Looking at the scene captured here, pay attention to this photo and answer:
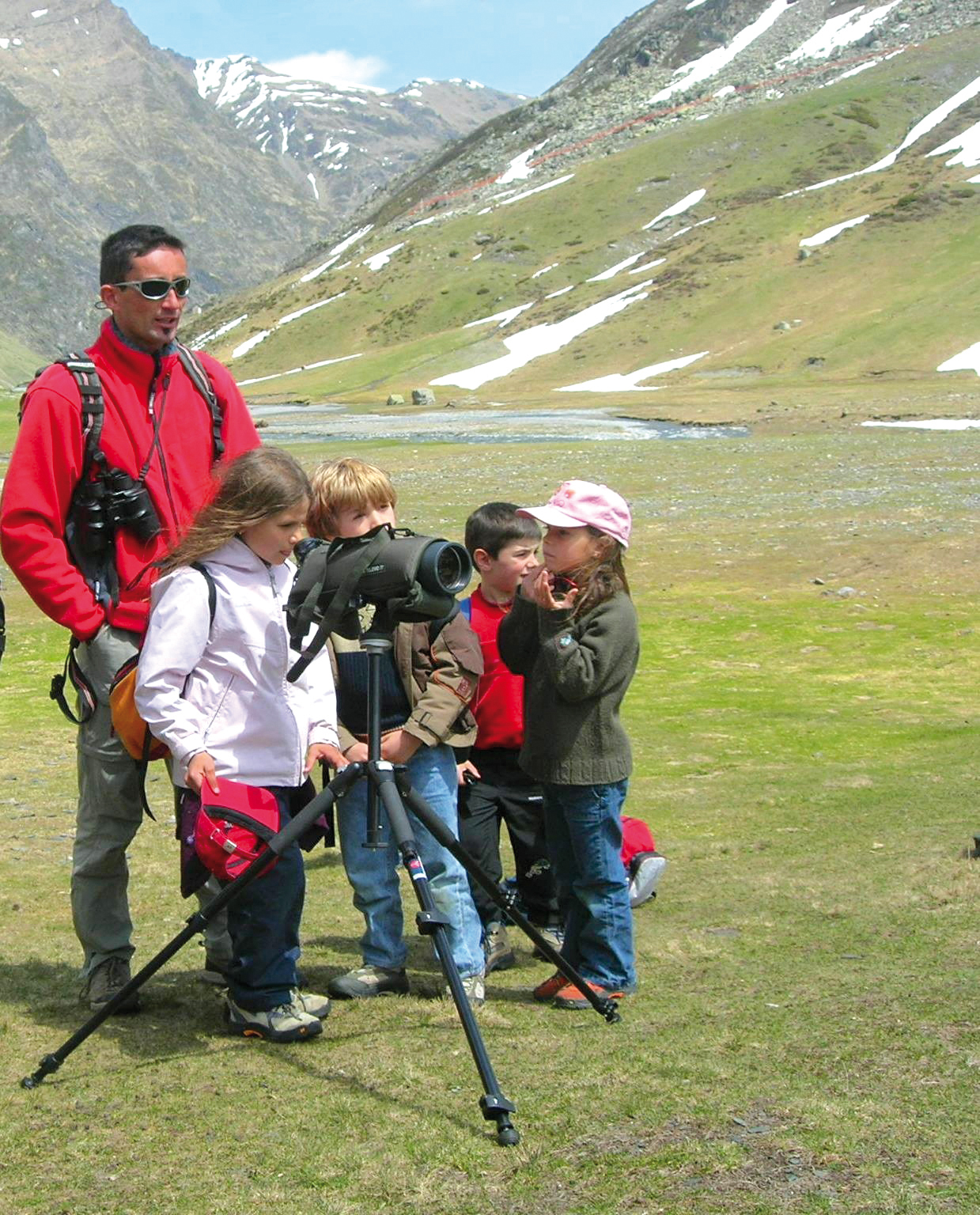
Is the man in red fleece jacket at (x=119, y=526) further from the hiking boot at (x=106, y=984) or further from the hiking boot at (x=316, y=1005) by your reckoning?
the hiking boot at (x=316, y=1005)

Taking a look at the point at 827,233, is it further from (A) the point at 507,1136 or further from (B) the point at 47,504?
(A) the point at 507,1136

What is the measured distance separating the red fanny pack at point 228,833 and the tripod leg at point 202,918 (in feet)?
0.43

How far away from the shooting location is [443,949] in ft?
18.7

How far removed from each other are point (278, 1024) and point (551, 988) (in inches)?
56.2

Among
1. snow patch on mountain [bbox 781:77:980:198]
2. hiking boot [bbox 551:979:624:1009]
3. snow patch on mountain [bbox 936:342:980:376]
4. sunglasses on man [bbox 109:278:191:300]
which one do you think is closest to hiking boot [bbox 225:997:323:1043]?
hiking boot [bbox 551:979:624:1009]

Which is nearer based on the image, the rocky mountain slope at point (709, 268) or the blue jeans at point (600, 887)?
the blue jeans at point (600, 887)

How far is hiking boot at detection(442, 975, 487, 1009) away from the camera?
6.93 m

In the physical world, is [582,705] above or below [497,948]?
above

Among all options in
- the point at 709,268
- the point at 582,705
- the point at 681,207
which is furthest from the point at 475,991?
the point at 681,207

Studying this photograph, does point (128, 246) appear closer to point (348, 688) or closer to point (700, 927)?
point (348, 688)

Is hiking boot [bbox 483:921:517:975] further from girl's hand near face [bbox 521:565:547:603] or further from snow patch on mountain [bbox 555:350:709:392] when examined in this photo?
snow patch on mountain [bbox 555:350:709:392]

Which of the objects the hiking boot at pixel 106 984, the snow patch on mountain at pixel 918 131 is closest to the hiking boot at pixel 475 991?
the hiking boot at pixel 106 984

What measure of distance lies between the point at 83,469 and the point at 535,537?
257 centimetres

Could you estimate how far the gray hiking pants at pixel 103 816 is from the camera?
684 cm
